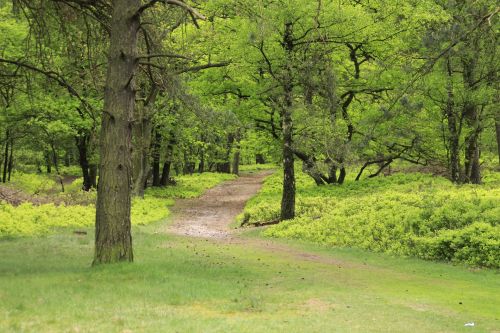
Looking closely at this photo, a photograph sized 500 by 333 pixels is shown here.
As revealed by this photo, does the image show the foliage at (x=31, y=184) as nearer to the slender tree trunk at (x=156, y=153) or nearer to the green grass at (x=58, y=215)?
the slender tree trunk at (x=156, y=153)

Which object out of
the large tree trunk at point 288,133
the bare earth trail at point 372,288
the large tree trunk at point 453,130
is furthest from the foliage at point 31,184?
the large tree trunk at point 453,130

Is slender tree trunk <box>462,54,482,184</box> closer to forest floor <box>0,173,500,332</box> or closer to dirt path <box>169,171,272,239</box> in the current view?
forest floor <box>0,173,500,332</box>

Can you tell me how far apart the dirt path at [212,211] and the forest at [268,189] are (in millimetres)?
171

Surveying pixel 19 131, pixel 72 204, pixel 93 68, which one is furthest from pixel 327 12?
pixel 19 131

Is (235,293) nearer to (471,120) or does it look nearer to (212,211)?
(471,120)

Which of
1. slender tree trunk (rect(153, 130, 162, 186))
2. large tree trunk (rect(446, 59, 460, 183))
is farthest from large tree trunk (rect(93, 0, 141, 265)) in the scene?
slender tree trunk (rect(153, 130, 162, 186))

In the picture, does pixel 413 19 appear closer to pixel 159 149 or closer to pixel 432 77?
pixel 432 77

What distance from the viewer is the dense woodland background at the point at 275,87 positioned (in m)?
9.82

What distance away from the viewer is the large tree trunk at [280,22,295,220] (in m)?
18.8

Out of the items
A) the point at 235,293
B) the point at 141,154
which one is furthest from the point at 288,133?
the point at 141,154

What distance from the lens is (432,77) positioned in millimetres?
19984

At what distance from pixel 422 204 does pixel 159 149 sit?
67.9ft

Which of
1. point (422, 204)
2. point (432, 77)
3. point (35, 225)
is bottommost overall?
point (35, 225)

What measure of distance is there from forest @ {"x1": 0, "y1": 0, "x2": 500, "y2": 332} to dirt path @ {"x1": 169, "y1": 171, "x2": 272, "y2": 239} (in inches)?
6.7
